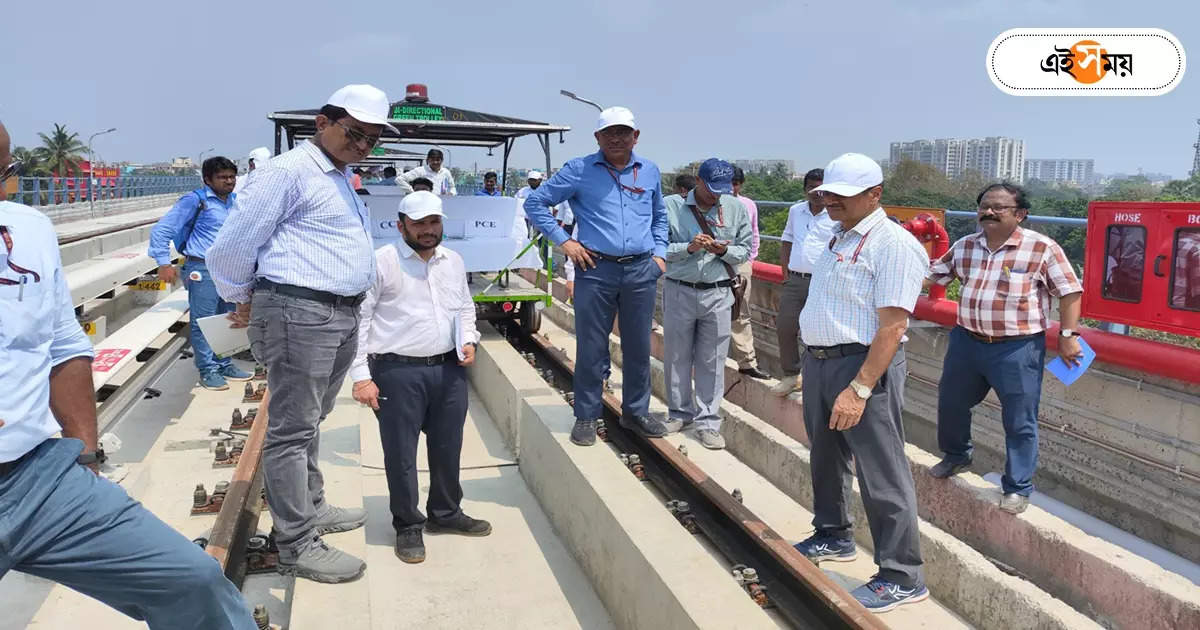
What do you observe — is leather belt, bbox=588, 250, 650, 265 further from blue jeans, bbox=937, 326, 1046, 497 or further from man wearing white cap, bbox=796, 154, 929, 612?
blue jeans, bbox=937, 326, 1046, 497

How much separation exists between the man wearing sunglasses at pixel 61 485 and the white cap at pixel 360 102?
140 cm

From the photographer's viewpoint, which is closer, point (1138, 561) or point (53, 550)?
point (53, 550)

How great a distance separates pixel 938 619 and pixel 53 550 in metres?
3.62

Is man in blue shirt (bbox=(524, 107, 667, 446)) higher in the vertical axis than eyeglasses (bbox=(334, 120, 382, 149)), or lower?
lower

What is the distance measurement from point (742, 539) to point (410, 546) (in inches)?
67.1

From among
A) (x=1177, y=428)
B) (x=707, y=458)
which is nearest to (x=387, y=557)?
(x=707, y=458)

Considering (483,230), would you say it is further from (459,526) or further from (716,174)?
(459,526)

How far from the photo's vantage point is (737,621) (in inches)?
120

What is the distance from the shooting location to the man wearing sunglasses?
205cm

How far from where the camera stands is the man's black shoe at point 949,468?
5023mm

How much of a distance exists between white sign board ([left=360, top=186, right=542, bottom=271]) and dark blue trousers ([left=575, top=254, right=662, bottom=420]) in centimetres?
420

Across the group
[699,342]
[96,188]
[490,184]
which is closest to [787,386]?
[699,342]

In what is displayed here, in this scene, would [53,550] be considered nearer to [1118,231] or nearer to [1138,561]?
[1138,561]

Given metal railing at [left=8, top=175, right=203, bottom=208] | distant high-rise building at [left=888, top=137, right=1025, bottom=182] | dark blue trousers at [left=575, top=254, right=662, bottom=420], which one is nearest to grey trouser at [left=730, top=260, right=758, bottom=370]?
dark blue trousers at [left=575, top=254, right=662, bottom=420]
